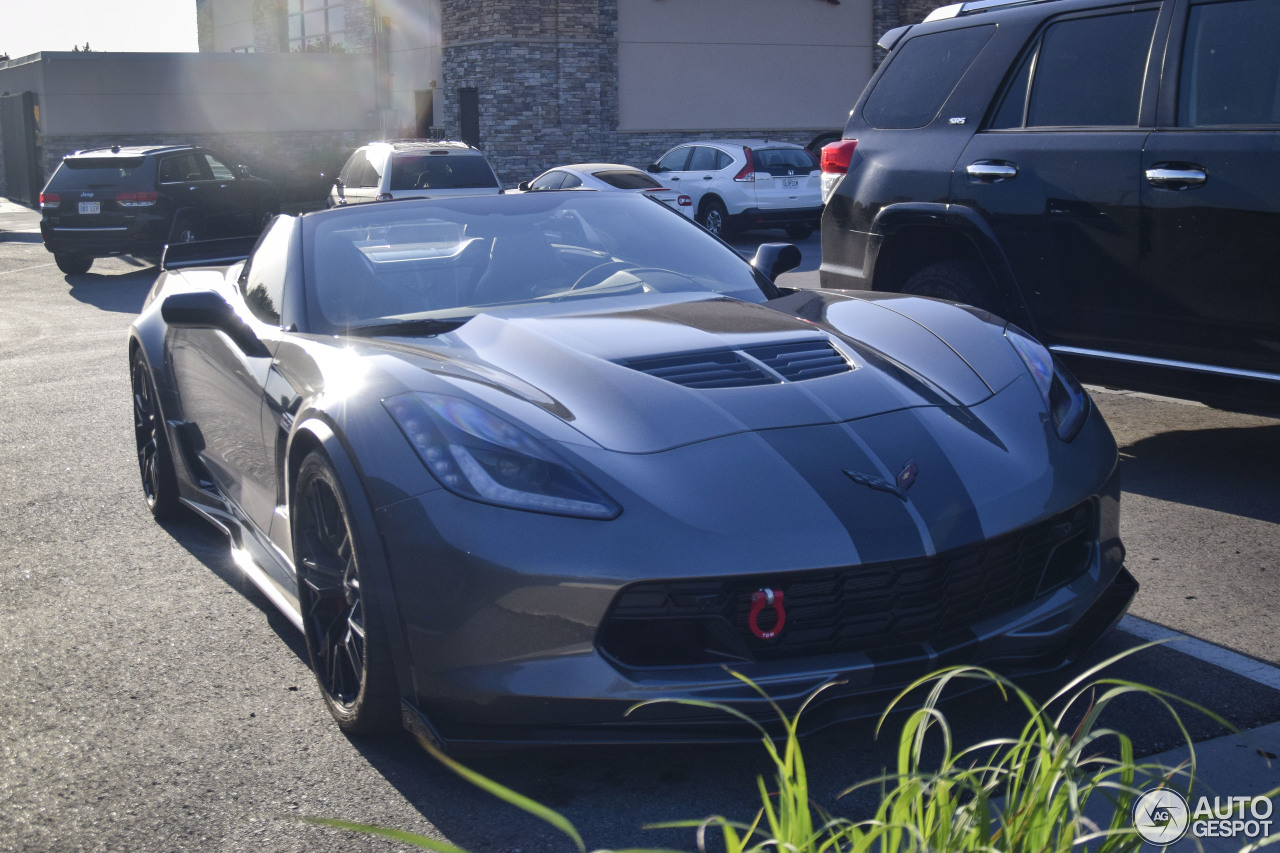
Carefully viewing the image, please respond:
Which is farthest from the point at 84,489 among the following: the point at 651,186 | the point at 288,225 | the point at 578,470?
the point at 651,186

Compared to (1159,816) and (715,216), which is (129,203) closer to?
(715,216)

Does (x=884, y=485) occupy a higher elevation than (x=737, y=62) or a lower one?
lower

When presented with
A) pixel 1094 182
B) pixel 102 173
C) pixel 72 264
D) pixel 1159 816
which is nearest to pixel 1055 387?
pixel 1159 816

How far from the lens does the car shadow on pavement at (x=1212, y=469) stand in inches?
195

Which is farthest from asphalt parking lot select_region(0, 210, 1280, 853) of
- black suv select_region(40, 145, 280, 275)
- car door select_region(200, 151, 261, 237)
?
car door select_region(200, 151, 261, 237)

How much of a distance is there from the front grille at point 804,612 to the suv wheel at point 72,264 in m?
16.0

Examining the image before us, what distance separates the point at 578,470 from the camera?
2.75 meters

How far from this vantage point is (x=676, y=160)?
20.5 metres

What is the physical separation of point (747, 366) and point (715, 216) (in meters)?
16.6

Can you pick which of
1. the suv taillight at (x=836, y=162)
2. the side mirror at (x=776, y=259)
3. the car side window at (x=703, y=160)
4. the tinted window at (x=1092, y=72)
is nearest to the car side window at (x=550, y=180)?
the car side window at (x=703, y=160)

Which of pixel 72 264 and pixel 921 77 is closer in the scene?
pixel 921 77

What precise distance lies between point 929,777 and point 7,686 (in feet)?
9.56

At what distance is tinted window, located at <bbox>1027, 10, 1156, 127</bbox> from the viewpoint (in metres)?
5.18

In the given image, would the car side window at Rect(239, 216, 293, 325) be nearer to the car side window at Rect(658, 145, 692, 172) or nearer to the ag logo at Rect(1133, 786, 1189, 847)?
the ag logo at Rect(1133, 786, 1189, 847)
